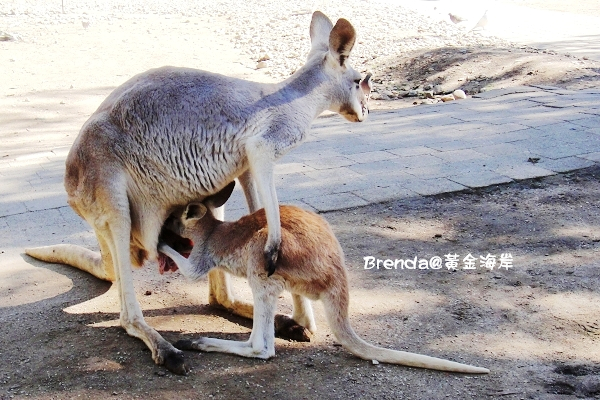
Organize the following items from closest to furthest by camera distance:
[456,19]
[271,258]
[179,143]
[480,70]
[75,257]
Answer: [271,258] < [179,143] < [75,257] < [480,70] < [456,19]

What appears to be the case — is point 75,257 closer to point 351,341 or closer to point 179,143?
point 179,143

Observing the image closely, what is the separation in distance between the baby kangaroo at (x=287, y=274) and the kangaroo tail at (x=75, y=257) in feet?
2.73

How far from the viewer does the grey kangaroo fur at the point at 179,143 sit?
131 inches

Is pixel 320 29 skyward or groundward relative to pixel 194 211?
skyward

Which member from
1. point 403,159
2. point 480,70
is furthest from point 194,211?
point 480,70

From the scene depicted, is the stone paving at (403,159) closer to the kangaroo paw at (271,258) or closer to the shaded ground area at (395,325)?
the shaded ground area at (395,325)

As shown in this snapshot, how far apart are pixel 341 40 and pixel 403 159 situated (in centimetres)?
306

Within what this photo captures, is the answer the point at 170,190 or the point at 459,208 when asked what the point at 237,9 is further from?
the point at 170,190

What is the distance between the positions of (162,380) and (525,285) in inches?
79.2

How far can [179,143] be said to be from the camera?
3389 millimetres

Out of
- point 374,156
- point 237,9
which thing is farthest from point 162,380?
point 237,9

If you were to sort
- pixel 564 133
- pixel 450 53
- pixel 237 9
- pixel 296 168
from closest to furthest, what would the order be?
pixel 296 168 < pixel 564 133 < pixel 450 53 < pixel 237 9

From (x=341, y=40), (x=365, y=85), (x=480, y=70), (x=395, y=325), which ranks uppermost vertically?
(x=341, y=40)

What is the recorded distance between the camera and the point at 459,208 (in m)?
5.27
